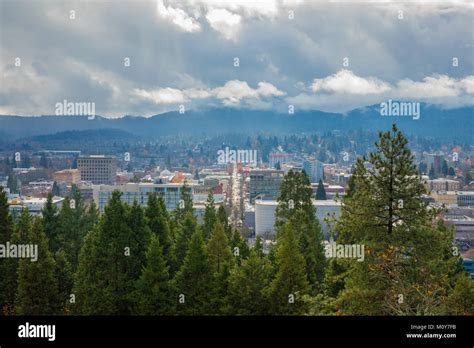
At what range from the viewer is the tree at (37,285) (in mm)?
10664

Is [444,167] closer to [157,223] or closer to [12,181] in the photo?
[157,223]

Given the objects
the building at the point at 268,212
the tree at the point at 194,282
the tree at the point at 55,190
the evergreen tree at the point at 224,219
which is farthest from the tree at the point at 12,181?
the building at the point at 268,212

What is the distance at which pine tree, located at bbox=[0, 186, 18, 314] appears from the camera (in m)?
11.0

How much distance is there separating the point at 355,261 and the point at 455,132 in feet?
13.5

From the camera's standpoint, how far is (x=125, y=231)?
36.3 ft

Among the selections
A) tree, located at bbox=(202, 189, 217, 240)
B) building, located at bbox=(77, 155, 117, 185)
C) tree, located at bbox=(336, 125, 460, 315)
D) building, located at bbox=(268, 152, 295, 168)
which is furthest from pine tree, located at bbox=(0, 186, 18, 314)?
tree, located at bbox=(336, 125, 460, 315)

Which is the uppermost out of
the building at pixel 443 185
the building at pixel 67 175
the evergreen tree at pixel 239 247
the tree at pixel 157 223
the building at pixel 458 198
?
the building at pixel 67 175

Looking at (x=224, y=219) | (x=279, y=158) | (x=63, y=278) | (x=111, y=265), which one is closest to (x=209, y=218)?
(x=224, y=219)

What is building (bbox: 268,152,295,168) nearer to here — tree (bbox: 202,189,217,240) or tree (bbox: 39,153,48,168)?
tree (bbox: 202,189,217,240)

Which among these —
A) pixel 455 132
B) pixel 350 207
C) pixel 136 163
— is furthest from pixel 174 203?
pixel 455 132

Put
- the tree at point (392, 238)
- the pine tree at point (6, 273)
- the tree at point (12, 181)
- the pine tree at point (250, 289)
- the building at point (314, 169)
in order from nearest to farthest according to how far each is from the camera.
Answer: the tree at point (392, 238)
the pine tree at point (250, 289)
the pine tree at point (6, 273)
the tree at point (12, 181)
the building at point (314, 169)

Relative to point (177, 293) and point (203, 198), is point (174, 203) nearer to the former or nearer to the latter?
point (203, 198)

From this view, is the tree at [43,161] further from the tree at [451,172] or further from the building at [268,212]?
the tree at [451,172]

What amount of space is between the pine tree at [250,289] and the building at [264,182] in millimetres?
2013
